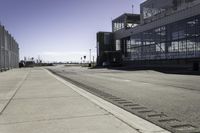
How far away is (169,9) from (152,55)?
11071 mm

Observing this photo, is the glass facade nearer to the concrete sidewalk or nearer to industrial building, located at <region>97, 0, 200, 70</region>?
industrial building, located at <region>97, 0, 200, 70</region>

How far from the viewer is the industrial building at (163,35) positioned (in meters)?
54.2

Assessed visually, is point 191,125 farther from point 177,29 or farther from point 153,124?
point 177,29

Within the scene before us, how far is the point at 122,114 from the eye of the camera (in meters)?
8.37

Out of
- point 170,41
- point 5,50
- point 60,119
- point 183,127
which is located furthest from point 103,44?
point 183,127

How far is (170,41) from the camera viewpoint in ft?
204

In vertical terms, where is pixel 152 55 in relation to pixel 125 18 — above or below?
below

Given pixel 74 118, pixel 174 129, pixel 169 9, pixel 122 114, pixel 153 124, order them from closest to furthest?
pixel 174 129
pixel 153 124
pixel 74 118
pixel 122 114
pixel 169 9

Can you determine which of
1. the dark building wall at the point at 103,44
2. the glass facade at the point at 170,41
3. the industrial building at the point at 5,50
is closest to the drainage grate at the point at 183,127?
the glass facade at the point at 170,41

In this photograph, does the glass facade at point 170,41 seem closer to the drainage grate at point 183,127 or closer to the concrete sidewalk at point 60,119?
the concrete sidewalk at point 60,119

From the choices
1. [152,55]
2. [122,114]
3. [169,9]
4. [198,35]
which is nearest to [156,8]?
[169,9]

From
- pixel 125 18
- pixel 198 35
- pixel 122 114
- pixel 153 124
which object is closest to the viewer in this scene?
pixel 153 124

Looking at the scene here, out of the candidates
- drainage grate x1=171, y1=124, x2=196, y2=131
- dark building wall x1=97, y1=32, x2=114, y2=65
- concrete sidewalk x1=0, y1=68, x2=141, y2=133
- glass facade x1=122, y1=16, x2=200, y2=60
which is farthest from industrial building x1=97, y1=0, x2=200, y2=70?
drainage grate x1=171, y1=124, x2=196, y2=131

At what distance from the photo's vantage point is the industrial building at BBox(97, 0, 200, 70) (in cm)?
5425
